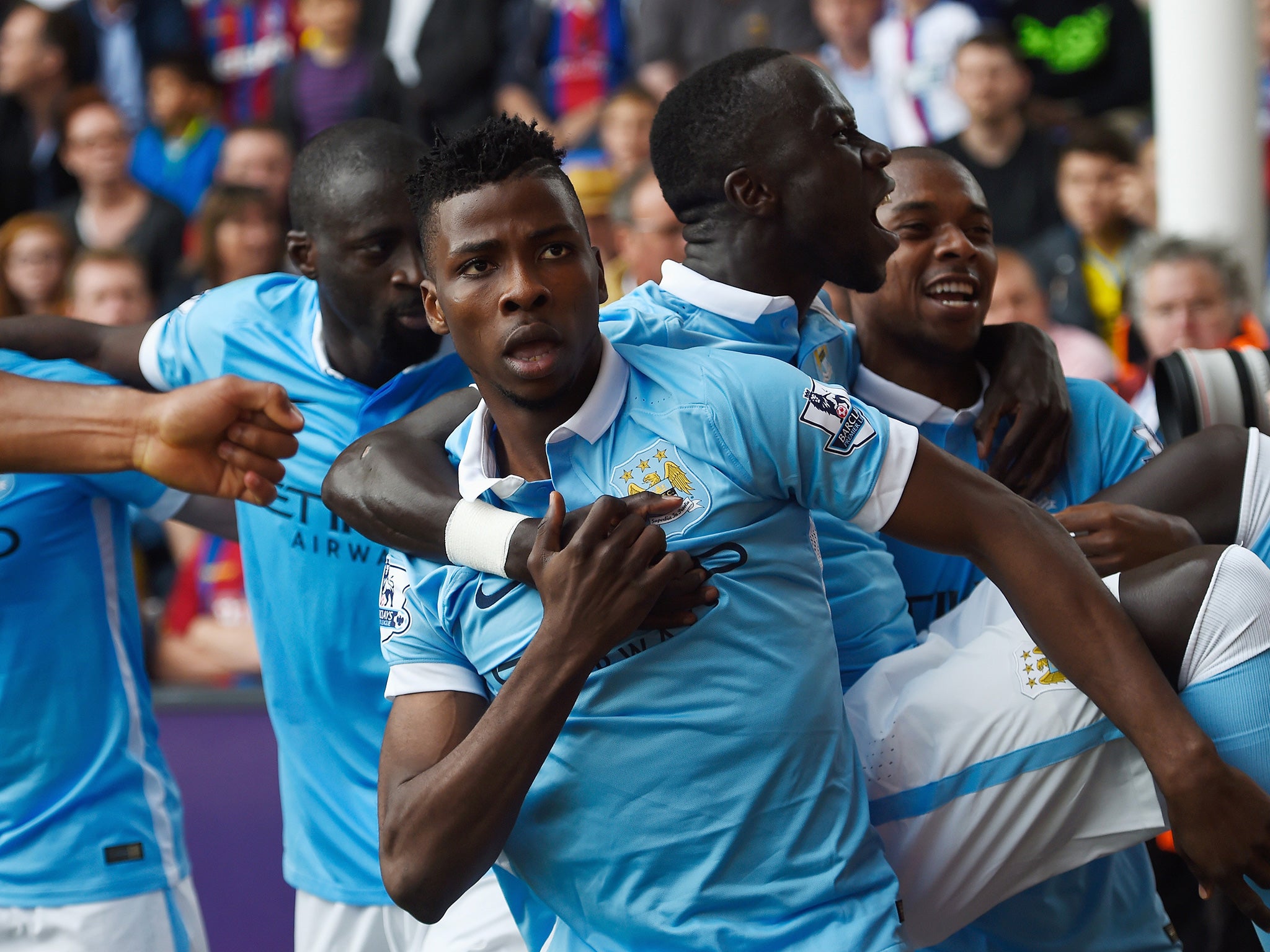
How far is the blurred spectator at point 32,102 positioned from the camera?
26.6 feet

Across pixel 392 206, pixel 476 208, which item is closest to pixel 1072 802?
pixel 476 208

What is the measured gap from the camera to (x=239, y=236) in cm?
599

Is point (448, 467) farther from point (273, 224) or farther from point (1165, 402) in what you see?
point (273, 224)

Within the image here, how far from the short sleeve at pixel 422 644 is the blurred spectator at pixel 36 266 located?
4884 mm

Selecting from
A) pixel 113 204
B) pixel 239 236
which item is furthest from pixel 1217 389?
pixel 113 204

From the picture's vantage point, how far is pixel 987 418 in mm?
2588

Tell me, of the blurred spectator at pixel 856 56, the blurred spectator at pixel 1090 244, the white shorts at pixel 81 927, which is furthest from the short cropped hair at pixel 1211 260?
the white shorts at pixel 81 927

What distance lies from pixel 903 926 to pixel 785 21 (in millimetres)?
5646

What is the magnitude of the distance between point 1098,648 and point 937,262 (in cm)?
104

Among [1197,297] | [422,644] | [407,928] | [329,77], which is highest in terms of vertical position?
[422,644]

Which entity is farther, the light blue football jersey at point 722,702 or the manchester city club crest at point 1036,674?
the manchester city club crest at point 1036,674

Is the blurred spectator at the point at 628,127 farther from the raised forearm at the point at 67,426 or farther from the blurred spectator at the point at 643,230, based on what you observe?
the raised forearm at the point at 67,426

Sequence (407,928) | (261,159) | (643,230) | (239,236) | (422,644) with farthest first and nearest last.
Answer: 1. (261,159)
2. (239,236)
3. (643,230)
4. (407,928)
5. (422,644)

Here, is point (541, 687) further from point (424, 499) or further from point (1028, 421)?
point (1028, 421)
